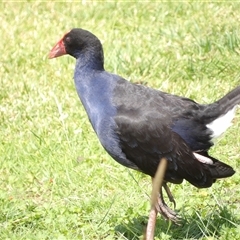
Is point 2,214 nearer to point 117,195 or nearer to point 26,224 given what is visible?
point 26,224

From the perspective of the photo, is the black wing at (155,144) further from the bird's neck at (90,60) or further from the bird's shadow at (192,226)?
the bird's neck at (90,60)

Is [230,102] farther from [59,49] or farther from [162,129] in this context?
[59,49]

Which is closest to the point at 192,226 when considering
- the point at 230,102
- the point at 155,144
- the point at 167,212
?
Answer: the point at 167,212

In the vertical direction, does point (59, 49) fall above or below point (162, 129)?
above

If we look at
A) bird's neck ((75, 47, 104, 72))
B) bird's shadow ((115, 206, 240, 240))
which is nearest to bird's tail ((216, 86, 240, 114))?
bird's shadow ((115, 206, 240, 240))

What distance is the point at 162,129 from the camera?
390 centimetres

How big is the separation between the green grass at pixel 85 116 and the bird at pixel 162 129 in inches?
13.9

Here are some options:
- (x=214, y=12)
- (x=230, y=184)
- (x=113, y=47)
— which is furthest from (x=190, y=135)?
(x=214, y=12)

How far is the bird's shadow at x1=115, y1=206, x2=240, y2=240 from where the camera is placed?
4078 millimetres

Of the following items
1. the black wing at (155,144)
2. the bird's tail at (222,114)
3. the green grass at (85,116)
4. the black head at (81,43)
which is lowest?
the green grass at (85,116)

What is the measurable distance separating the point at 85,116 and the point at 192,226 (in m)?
1.66

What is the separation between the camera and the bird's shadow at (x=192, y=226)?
408cm

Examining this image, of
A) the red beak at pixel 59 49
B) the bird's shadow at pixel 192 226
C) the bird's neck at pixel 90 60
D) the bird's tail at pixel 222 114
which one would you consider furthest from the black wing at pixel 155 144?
the red beak at pixel 59 49

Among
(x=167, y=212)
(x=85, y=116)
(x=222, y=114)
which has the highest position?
(x=222, y=114)
